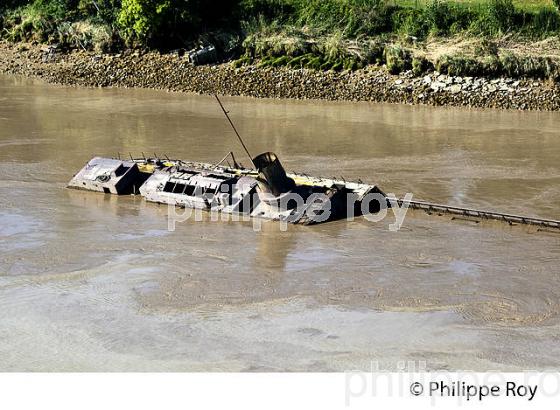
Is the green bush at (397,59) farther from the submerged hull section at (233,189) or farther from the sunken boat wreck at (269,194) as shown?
the submerged hull section at (233,189)

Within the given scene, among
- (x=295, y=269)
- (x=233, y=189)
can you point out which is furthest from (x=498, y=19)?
(x=295, y=269)

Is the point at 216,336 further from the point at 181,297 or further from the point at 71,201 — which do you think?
the point at 71,201

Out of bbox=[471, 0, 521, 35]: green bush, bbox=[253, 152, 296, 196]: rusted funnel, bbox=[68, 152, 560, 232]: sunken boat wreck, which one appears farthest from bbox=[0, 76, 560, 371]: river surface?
bbox=[471, 0, 521, 35]: green bush

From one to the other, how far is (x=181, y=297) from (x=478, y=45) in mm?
23673

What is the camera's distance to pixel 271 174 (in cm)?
2388

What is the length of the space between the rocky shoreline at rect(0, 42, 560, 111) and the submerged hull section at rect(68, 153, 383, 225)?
1365 centimetres

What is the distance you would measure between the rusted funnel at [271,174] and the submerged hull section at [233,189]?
2 centimetres

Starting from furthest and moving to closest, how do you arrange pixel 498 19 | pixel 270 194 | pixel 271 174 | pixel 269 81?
pixel 269 81 < pixel 498 19 < pixel 270 194 < pixel 271 174

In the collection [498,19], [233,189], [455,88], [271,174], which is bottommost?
[233,189]

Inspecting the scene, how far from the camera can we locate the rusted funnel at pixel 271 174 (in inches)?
936

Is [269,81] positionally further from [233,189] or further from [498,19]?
[233,189]

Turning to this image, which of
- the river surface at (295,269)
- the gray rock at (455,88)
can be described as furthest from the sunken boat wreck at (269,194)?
the gray rock at (455,88)

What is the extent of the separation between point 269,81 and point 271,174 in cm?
1785

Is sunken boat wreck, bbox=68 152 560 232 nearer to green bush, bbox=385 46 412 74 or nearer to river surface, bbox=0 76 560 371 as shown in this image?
river surface, bbox=0 76 560 371
